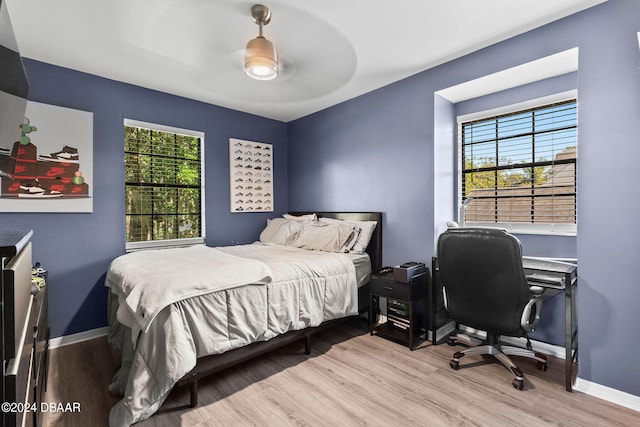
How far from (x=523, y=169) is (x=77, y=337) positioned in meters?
4.51

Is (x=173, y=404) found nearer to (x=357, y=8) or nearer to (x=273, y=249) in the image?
(x=273, y=249)

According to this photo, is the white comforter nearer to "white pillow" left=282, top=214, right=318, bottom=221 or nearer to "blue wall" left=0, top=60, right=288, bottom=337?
"blue wall" left=0, top=60, right=288, bottom=337

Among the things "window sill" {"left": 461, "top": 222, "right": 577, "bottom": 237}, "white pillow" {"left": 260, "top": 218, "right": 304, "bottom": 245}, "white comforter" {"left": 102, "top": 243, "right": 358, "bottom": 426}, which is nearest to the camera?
"white comforter" {"left": 102, "top": 243, "right": 358, "bottom": 426}

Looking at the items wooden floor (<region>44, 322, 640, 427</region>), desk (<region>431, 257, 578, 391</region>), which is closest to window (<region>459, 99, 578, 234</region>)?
desk (<region>431, 257, 578, 391</region>)

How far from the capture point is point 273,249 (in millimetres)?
A: 3562

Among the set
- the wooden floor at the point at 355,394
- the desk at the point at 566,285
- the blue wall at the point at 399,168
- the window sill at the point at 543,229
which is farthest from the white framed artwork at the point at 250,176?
the desk at the point at 566,285

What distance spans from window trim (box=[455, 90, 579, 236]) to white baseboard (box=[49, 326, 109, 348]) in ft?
12.2

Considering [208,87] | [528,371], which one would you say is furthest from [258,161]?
[528,371]

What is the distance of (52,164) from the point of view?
2834 mm

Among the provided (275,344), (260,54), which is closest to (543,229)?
(275,344)

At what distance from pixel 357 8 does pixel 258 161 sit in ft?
8.68

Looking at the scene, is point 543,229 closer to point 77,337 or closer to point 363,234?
point 363,234

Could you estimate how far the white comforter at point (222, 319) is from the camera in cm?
180

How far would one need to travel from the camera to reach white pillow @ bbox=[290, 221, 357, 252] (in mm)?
3373
